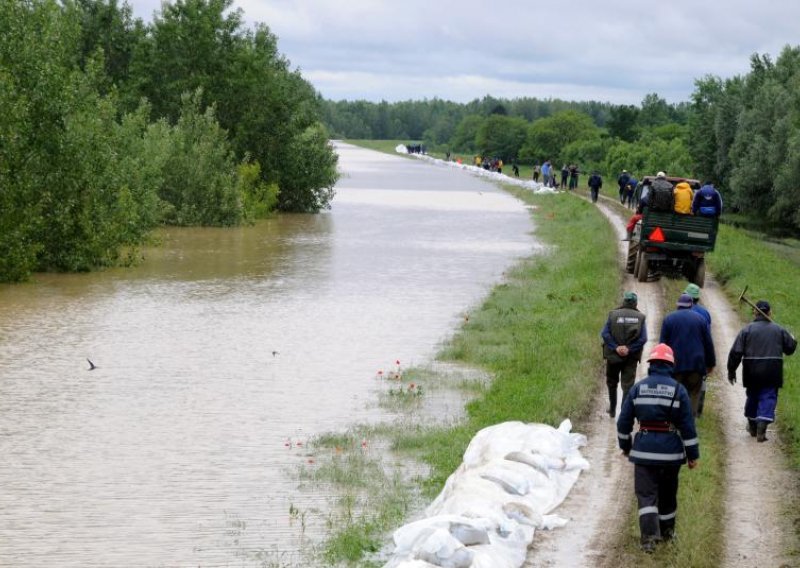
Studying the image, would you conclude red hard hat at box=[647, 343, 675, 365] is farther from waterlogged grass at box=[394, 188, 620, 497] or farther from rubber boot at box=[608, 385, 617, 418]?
rubber boot at box=[608, 385, 617, 418]

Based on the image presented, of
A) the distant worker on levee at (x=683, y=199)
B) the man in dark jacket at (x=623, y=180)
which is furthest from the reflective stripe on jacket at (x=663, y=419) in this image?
the man in dark jacket at (x=623, y=180)

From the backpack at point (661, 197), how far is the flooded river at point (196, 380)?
4819 millimetres

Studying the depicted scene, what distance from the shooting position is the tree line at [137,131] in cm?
3064

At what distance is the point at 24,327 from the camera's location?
24.2 metres

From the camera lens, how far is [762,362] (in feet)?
45.0

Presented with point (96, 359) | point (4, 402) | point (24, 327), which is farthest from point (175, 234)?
point (4, 402)

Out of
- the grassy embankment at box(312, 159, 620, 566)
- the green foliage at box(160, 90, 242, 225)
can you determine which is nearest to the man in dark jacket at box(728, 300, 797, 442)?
the grassy embankment at box(312, 159, 620, 566)

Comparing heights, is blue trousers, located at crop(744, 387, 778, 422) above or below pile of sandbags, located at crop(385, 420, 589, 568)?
above

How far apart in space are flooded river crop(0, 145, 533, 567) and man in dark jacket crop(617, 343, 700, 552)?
3322 millimetres

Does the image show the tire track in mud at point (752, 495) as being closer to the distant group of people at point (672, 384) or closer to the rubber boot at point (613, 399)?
the distant group of people at point (672, 384)

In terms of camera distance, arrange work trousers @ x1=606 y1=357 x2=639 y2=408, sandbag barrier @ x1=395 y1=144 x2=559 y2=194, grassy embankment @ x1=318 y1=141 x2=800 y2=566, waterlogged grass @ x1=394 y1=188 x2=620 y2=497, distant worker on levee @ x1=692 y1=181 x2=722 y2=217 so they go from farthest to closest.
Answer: sandbag barrier @ x1=395 y1=144 x2=559 y2=194 → distant worker on levee @ x1=692 y1=181 x2=722 y2=217 → waterlogged grass @ x1=394 y1=188 x2=620 y2=497 → work trousers @ x1=606 y1=357 x2=639 y2=408 → grassy embankment @ x1=318 y1=141 x2=800 y2=566

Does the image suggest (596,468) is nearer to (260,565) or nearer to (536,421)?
(536,421)

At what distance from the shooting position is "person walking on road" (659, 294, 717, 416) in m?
13.7

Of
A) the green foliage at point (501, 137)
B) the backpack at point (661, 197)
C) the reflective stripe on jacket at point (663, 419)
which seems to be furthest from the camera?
the green foliage at point (501, 137)
